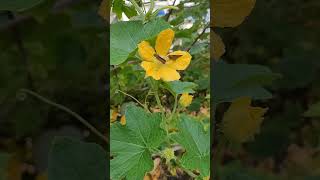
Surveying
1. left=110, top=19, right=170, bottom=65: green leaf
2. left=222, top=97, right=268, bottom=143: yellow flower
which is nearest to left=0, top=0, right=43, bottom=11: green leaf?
left=110, top=19, right=170, bottom=65: green leaf

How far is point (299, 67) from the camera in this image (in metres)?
0.56

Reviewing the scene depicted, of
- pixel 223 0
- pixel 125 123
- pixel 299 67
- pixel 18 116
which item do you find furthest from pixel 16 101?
pixel 299 67

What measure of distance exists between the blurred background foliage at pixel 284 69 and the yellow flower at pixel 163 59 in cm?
19

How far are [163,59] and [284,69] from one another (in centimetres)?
27

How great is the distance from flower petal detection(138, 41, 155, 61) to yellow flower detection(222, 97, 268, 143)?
91 mm

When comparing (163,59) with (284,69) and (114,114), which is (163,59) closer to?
(114,114)

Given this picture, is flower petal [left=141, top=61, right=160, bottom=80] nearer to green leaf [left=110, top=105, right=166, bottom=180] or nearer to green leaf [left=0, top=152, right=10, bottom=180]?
green leaf [left=110, top=105, right=166, bottom=180]

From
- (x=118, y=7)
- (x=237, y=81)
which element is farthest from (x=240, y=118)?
(x=118, y=7)

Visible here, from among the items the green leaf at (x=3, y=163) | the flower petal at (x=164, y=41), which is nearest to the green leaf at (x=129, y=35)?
the flower petal at (x=164, y=41)

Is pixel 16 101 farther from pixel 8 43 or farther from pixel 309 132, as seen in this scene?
pixel 309 132

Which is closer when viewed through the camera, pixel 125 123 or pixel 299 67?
pixel 125 123

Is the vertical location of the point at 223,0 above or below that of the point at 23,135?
above

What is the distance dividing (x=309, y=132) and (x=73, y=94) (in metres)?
0.33

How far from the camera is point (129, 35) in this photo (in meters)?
0.37
